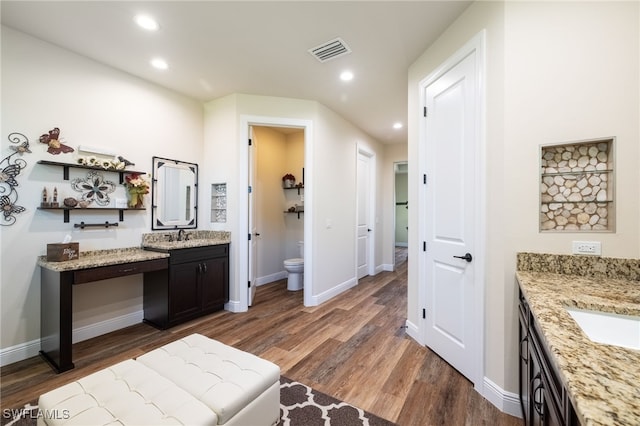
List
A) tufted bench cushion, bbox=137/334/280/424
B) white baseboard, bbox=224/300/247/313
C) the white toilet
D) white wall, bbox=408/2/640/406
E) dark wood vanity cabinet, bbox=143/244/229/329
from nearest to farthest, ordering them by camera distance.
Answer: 1. tufted bench cushion, bbox=137/334/280/424
2. white wall, bbox=408/2/640/406
3. dark wood vanity cabinet, bbox=143/244/229/329
4. white baseboard, bbox=224/300/247/313
5. the white toilet

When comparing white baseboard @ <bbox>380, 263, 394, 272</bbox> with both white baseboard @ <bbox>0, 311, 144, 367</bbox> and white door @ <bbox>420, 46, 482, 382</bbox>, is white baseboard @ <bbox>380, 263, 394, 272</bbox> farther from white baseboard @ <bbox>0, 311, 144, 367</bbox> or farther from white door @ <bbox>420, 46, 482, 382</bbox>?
white baseboard @ <bbox>0, 311, 144, 367</bbox>

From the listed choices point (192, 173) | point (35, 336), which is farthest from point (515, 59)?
point (35, 336)

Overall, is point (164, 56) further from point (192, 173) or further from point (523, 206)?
point (523, 206)

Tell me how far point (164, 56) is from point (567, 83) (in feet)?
10.6

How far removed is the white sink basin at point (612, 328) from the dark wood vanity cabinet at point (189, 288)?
3162 millimetres

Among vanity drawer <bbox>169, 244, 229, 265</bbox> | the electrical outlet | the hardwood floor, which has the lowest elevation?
the hardwood floor

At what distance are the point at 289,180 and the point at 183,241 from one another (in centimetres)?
230

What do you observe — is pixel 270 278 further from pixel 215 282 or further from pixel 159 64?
pixel 159 64

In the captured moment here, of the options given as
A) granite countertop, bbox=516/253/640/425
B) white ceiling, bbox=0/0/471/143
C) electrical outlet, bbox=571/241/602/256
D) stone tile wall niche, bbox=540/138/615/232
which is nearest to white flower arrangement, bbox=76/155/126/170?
white ceiling, bbox=0/0/471/143

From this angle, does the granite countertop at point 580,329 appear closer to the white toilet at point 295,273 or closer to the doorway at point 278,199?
the white toilet at point 295,273

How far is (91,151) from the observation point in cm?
265

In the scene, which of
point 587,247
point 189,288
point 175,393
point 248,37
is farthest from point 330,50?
point 189,288

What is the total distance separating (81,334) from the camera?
8.62 ft

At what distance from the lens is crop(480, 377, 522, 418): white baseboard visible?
1675 millimetres
